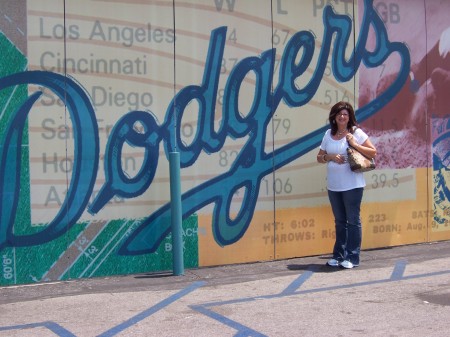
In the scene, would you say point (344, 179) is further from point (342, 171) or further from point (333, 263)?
point (333, 263)

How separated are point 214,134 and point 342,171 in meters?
1.47

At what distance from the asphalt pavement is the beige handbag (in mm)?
1133

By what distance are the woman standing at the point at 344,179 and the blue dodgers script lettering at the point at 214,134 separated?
0.66 m

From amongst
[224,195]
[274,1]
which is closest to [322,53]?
[274,1]

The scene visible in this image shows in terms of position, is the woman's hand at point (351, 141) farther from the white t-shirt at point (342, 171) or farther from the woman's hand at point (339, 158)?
the woman's hand at point (339, 158)

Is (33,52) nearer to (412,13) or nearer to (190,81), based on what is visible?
A: (190,81)

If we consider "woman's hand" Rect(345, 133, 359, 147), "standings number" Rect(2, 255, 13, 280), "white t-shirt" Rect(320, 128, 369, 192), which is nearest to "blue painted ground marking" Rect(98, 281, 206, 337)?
"standings number" Rect(2, 255, 13, 280)

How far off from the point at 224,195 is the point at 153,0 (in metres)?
2.27

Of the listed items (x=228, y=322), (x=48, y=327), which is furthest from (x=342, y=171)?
(x=48, y=327)

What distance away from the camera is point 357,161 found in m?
7.32

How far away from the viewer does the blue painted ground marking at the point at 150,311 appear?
5.35 metres

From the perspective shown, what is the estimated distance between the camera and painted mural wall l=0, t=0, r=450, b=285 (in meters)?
6.88

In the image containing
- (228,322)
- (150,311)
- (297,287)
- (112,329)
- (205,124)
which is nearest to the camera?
(112,329)

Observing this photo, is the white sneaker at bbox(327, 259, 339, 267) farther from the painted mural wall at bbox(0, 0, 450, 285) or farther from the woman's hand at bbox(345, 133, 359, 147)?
the woman's hand at bbox(345, 133, 359, 147)
